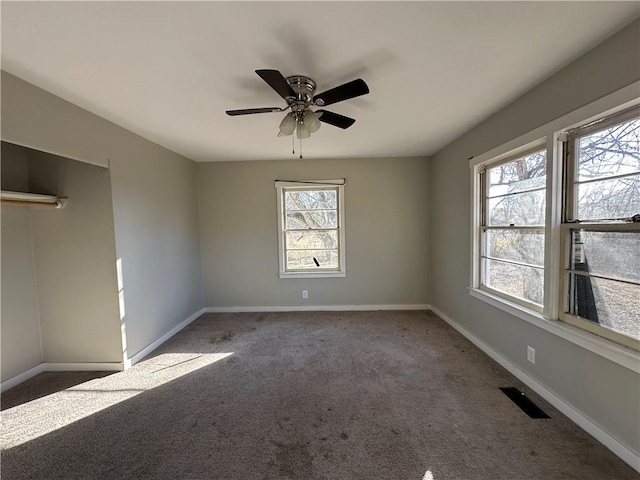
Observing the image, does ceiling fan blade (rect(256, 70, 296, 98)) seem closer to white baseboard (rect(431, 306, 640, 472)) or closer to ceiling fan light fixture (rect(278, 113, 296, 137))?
ceiling fan light fixture (rect(278, 113, 296, 137))

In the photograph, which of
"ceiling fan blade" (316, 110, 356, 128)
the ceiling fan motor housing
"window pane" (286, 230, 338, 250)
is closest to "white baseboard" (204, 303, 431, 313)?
"window pane" (286, 230, 338, 250)

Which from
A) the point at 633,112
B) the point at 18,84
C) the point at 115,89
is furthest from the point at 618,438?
the point at 18,84

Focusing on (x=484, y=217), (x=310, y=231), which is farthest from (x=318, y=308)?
(x=484, y=217)

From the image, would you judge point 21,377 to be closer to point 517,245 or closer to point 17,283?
point 17,283

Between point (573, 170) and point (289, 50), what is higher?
point (289, 50)

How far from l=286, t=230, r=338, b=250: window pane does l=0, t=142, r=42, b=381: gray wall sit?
2876mm

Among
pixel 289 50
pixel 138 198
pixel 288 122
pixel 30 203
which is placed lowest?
pixel 30 203

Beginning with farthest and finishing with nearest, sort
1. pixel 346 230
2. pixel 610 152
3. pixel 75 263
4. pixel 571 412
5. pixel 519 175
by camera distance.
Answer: pixel 346 230 < pixel 75 263 < pixel 519 175 < pixel 571 412 < pixel 610 152

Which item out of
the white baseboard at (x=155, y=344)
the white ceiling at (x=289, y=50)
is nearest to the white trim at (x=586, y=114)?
the white ceiling at (x=289, y=50)

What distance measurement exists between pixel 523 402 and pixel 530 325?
0.59m

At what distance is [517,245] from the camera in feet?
7.80

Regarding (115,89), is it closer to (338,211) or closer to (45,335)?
(45,335)

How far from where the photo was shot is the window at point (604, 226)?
1499 millimetres

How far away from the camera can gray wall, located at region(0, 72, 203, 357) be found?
1857mm
